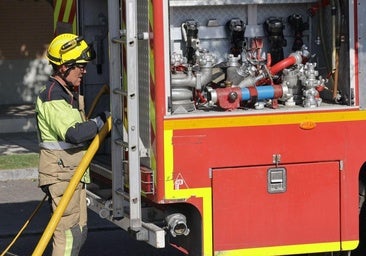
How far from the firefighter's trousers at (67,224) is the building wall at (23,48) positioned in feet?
42.8

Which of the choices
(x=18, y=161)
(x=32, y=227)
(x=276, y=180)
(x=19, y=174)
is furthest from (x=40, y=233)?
(x=18, y=161)

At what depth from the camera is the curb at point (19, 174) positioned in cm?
1247

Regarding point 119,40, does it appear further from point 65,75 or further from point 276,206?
point 276,206

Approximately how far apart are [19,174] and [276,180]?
6.58 metres

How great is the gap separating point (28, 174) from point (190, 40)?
6.00m

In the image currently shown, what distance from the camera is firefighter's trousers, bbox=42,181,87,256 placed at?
670 cm

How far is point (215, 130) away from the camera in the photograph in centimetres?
637

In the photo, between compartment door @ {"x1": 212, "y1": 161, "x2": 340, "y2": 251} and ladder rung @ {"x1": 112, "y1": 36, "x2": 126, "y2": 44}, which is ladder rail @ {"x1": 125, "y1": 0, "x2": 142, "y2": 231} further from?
compartment door @ {"x1": 212, "y1": 161, "x2": 340, "y2": 251}

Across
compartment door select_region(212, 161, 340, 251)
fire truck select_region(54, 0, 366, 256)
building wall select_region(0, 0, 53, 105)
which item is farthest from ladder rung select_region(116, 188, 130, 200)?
building wall select_region(0, 0, 53, 105)

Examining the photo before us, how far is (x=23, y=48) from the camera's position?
1986 cm

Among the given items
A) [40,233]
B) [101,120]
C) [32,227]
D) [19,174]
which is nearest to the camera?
[101,120]

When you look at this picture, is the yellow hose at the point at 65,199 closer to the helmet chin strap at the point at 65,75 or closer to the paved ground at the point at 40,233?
the helmet chin strap at the point at 65,75

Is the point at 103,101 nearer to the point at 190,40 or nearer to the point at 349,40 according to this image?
the point at 190,40

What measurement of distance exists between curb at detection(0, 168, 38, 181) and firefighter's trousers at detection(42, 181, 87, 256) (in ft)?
18.7
